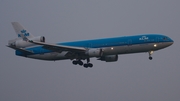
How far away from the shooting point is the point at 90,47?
240 ft

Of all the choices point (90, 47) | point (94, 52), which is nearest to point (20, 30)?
point (90, 47)

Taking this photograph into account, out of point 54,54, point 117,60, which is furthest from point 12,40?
point 117,60

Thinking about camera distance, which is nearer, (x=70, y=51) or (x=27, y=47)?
(x=70, y=51)

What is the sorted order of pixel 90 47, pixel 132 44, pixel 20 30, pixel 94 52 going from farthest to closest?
1. pixel 20 30
2. pixel 90 47
3. pixel 94 52
4. pixel 132 44

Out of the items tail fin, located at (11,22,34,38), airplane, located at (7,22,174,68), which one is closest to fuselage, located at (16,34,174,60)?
airplane, located at (7,22,174,68)

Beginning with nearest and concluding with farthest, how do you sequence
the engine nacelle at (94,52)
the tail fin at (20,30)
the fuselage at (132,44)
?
the fuselage at (132,44)
the engine nacelle at (94,52)
the tail fin at (20,30)

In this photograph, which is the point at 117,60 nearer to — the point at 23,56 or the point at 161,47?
the point at 161,47

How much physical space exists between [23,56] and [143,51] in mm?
22388

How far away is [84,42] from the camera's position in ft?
→ 244

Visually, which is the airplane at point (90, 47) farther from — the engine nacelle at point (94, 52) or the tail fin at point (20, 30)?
the tail fin at point (20, 30)

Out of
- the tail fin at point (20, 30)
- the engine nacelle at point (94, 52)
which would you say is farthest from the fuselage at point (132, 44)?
the tail fin at point (20, 30)

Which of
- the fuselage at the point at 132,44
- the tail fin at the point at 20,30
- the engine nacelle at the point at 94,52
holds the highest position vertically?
the tail fin at the point at 20,30

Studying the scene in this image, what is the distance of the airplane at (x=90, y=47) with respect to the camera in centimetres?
7044

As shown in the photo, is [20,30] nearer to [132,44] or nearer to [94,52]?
[94,52]
